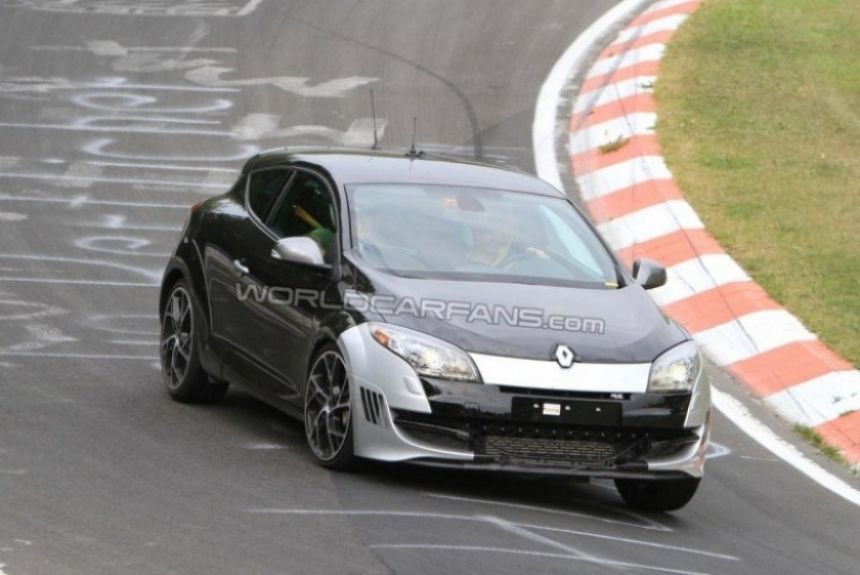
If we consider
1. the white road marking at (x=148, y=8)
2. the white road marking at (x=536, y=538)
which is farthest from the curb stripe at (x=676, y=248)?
the white road marking at (x=148, y=8)

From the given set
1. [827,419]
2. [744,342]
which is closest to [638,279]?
[827,419]

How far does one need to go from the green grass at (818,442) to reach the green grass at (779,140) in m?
1.05

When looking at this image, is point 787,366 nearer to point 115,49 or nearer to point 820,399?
point 820,399

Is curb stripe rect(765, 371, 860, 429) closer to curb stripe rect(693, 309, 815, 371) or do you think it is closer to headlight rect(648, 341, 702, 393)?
curb stripe rect(693, 309, 815, 371)

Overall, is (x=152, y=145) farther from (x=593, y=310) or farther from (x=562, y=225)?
(x=593, y=310)

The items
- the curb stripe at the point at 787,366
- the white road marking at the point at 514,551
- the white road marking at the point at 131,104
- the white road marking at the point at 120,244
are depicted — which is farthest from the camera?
the white road marking at the point at 131,104

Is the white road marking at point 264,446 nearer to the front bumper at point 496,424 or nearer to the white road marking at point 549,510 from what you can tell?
the front bumper at point 496,424

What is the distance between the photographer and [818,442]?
10.1 meters

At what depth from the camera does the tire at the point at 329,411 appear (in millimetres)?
8016

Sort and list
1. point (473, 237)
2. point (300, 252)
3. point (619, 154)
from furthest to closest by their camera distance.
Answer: point (619, 154) → point (473, 237) → point (300, 252)

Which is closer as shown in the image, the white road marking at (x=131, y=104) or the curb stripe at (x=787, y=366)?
the curb stripe at (x=787, y=366)

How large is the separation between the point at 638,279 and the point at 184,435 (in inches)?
94.8

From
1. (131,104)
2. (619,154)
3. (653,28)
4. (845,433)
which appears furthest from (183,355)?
(653,28)

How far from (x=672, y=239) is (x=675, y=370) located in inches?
228
